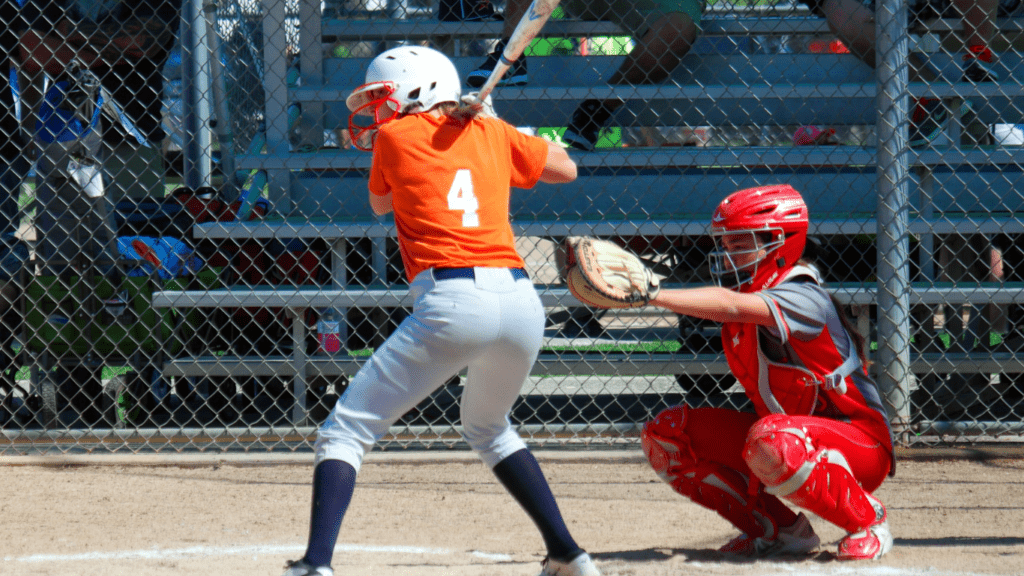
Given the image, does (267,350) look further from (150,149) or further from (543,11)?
(543,11)

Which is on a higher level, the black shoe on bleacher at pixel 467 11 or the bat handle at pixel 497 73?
the bat handle at pixel 497 73

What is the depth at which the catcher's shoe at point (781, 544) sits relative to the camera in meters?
2.80

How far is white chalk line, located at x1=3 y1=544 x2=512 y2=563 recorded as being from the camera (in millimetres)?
2971

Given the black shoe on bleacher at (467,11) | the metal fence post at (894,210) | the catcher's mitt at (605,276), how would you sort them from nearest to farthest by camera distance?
the catcher's mitt at (605,276)
the metal fence post at (894,210)
the black shoe on bleacher at (467,11)

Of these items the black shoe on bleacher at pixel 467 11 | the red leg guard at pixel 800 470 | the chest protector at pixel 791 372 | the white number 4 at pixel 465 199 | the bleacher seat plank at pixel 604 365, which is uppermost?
the black shoe on bleacher at pixel 467 11

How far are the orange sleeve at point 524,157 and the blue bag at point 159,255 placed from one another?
2679mm

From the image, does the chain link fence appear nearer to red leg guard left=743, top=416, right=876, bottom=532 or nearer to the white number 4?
red leg guard left=743, top=416, right=876, bottom=532

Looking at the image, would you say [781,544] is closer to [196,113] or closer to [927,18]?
[927,18]

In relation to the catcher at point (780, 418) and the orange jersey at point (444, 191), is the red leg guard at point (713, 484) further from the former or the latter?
the orange jersey at point (444, 191)

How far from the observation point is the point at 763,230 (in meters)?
2.69

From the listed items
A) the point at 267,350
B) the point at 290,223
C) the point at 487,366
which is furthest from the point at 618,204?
the point at 487,366

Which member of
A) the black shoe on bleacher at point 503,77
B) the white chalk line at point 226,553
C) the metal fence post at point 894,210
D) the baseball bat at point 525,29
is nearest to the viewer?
the baseball bat at point 525,29

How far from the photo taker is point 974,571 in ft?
8.58

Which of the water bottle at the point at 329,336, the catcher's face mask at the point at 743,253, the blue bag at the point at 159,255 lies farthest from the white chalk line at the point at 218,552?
the blue bag at the point at 159,255
